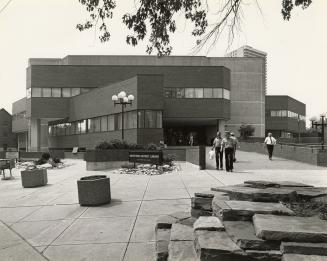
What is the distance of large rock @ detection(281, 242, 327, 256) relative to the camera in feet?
12.1

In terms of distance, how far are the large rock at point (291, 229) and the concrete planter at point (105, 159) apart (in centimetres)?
1874

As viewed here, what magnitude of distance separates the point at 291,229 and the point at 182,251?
1.27 meters

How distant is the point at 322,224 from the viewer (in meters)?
4.29

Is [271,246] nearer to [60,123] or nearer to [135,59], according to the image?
[60,123]

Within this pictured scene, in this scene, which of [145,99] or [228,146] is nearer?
[228,146]

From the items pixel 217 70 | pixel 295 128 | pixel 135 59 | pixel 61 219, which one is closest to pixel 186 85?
pixel 217 70

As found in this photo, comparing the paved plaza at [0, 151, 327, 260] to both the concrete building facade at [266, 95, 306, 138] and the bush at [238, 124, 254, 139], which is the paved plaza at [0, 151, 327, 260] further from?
the concrete building facade at [266, 95, 306, 138]

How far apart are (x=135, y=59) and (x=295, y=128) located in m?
33.7

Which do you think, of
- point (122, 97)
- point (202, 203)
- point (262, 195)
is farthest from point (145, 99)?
point (262, 195)

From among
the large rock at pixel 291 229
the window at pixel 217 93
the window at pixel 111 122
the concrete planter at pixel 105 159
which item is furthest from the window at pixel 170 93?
the large rock at pixel 291 229

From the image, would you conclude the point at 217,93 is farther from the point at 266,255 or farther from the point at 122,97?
the point at 266,255

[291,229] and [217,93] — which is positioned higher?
[217,93]

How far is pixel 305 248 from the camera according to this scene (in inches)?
146

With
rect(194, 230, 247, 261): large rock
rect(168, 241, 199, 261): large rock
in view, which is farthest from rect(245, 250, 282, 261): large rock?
rect(168, 241, 199, 261): large rock
